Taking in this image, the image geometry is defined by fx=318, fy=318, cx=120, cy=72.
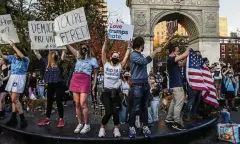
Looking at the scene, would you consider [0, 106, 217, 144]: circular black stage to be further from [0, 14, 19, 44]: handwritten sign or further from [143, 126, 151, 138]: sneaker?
[0, 14, 19, 44]: handwritten sign

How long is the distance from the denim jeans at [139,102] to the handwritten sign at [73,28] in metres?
1.97

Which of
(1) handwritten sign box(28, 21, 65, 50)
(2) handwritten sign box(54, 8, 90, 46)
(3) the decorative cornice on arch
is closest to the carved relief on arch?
(3) the decorative cornice on arch

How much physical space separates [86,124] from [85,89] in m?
0.79

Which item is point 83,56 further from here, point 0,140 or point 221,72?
point 221,72

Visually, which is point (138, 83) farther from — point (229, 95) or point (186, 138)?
point (229, 95)

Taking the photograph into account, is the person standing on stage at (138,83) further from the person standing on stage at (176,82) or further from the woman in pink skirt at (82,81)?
the woman in pink skirt at (82,81)

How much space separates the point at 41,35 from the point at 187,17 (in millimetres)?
28369

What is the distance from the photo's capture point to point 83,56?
6.88 metres

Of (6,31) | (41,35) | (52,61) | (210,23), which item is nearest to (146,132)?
(52,61)

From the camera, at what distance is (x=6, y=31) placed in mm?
8320

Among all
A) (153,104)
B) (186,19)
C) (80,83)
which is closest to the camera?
(80,83)

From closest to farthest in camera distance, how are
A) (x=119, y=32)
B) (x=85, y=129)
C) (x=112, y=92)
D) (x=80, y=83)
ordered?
(x=112, y=92), (x=80, y=83), (x=85, y=129), (x=119, y=32)

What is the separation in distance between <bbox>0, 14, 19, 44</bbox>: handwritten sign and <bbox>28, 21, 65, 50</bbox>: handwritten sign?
1.55 ft

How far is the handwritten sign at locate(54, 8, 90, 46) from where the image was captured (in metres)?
7.52
